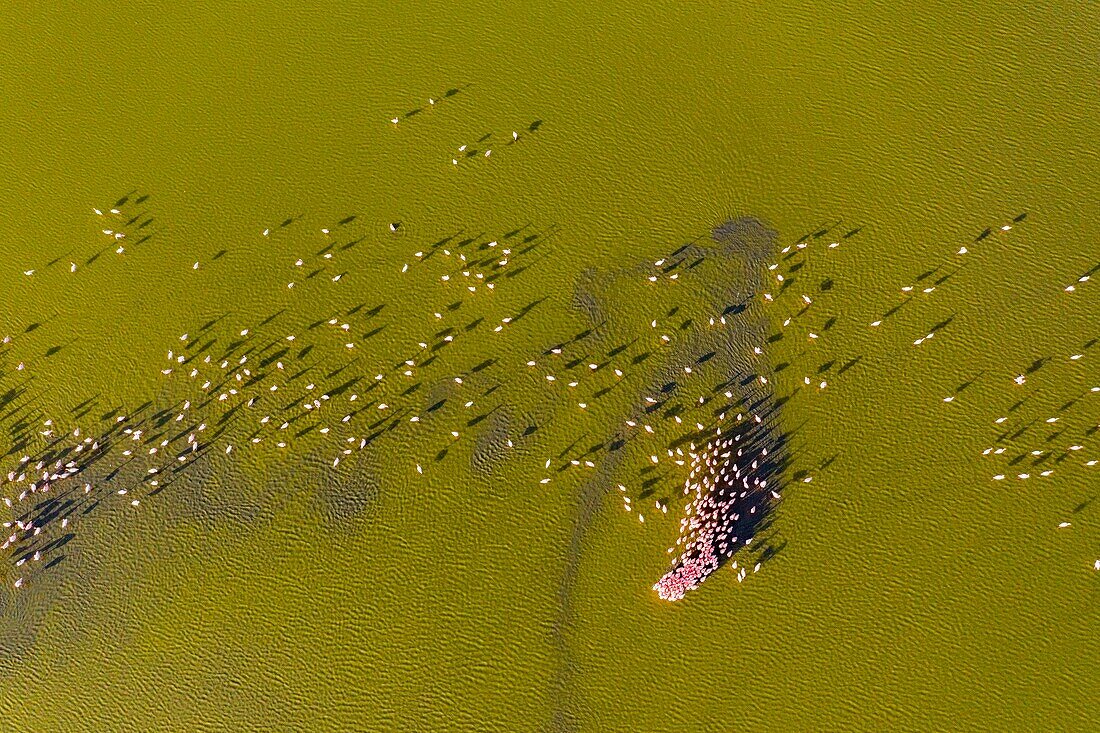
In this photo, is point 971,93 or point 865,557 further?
point 971,93

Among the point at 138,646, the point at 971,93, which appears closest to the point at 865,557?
the point at 971,93

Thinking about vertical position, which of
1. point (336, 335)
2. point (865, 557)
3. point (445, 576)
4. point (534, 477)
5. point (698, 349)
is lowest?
point (865, 557)

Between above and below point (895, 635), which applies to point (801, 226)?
above

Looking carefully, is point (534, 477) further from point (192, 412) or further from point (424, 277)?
point (192, 412)

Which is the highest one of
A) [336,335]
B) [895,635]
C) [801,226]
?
[336,335]

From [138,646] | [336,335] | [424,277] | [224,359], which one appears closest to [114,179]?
[224,359]

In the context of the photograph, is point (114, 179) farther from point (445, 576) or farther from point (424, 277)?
point (445, 576)
